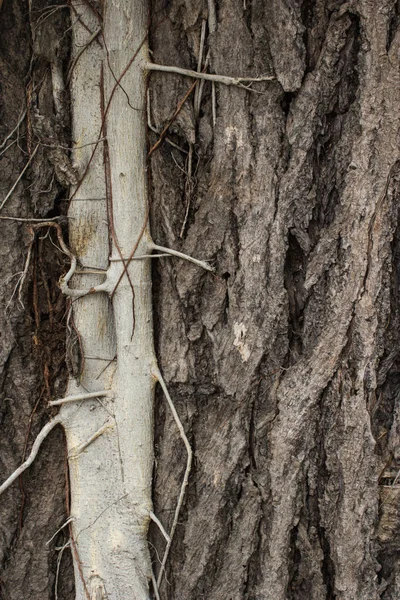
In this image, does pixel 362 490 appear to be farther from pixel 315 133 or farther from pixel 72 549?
pixel 315 133

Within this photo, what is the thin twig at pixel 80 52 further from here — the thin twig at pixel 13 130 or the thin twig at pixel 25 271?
the thin twig at pixel 25 271

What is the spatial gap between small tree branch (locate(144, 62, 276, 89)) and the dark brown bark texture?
1.1 inches

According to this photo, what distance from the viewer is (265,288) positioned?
157 cm

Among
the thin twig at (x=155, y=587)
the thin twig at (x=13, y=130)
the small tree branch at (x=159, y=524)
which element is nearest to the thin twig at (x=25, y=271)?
the thin twig at (x=13, y=130)

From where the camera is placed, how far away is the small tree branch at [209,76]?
5.06 feet

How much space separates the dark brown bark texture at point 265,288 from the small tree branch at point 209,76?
0.09ft

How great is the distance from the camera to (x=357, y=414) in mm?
1525

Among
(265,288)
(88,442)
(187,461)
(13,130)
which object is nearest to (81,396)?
(88,442)

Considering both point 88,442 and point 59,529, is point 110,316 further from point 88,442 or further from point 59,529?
point 59,529

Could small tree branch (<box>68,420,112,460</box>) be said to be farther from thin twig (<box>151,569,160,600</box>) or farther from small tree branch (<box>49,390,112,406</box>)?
thin twig (<box>151,569,160,600</box>)

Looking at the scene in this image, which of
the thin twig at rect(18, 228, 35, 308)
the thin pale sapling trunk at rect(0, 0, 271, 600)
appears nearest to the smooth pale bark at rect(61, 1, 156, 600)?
the thin pale sapling trunk at rect(0, 0, 271, 600)

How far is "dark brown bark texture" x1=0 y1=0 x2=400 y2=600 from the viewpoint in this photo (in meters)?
1.51

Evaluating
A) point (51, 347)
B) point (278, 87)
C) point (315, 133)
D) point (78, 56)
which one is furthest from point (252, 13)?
point (51, 347)

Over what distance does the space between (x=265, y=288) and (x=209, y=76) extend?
0.61 meters
